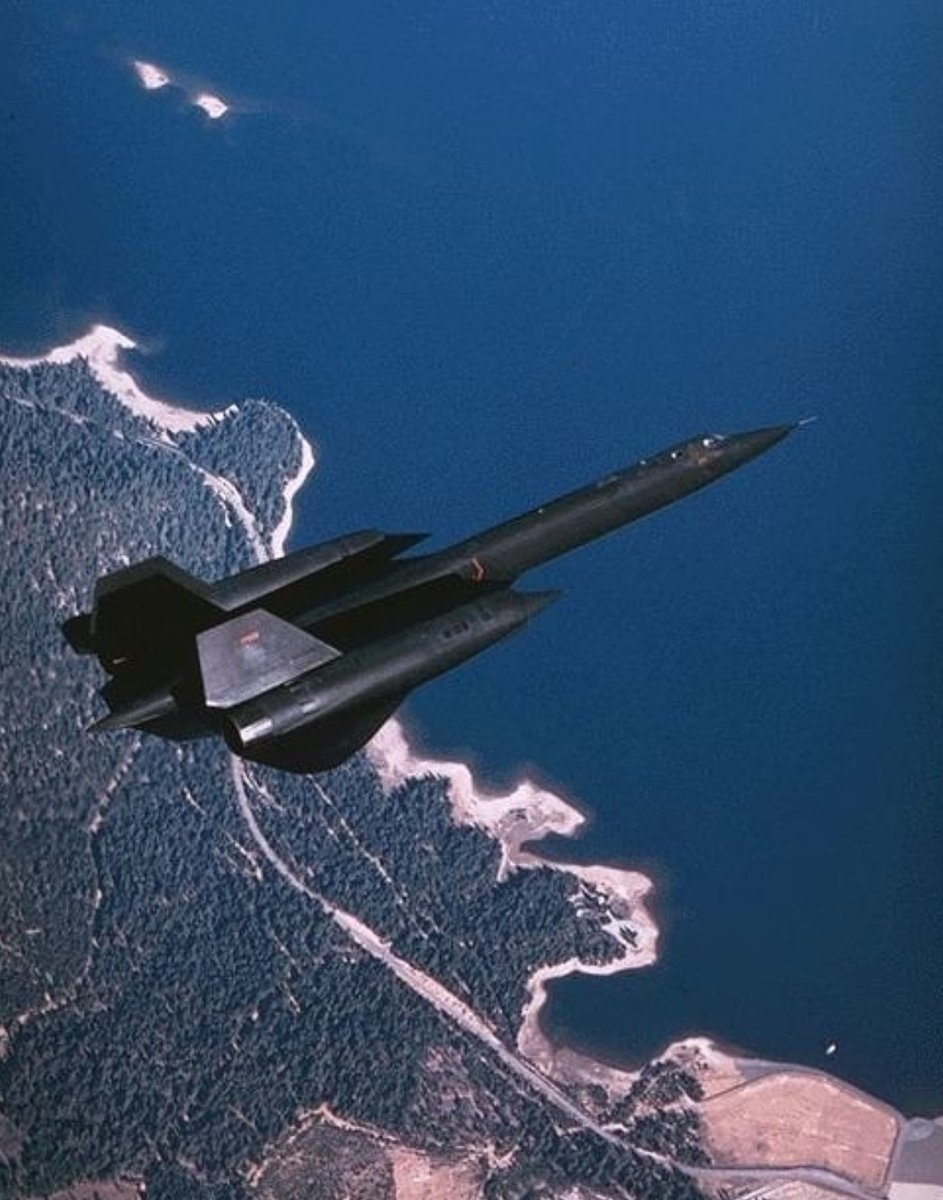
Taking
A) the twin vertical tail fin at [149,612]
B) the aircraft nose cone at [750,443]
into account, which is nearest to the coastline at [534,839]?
the aircraft nose cone at [750,443]

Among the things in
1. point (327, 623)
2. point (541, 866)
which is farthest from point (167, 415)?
point (541, 866)

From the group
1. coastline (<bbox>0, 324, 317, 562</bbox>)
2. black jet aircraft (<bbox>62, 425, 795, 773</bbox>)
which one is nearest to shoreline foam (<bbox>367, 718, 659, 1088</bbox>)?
coastline (<bbox>0, 324, 317, 562</bbox>)

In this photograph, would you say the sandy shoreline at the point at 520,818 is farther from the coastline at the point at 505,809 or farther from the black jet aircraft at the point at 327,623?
the black jet aircraft at the point at 327,623

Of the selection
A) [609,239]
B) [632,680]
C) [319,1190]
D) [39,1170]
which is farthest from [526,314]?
[39,1170]

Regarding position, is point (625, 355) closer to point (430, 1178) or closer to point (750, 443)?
point (750, 443)

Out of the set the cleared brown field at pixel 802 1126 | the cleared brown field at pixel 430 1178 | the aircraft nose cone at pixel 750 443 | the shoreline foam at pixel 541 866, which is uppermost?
the aircraft nose cone at pixel 750 443

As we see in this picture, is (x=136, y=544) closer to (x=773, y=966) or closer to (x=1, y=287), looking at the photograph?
(x=1, y=287)

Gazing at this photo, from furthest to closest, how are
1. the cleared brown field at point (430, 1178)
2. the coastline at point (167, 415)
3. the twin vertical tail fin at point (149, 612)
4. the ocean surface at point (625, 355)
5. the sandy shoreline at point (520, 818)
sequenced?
1. the coastline at point (167, 415)
2. the sandy shoreline at point (520, 818)
3. the cleared brown field at point (430, 1178)
4. the ocean surface at point (625, 355)
5. the twin vertical tail fin at point (149, 612)
